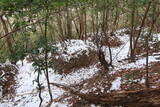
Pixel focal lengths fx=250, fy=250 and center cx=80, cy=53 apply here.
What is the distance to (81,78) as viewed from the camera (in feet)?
31.0

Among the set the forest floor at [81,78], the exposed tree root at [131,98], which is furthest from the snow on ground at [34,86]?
the exposed tree root at [131,98]

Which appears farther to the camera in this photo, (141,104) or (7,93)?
(7,93)

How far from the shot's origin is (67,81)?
9.62m

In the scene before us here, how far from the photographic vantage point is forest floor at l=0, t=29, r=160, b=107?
21.6 ft

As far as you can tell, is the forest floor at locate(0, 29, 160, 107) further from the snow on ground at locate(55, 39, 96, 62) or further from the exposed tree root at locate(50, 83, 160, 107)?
the exposed tree root at locate(50, 83, 160, 107)

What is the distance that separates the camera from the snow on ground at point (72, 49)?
11453 mm

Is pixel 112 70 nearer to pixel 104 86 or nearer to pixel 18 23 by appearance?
pixel 104 86

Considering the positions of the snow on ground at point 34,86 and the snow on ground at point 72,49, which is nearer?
the snow on ground at point 34,86

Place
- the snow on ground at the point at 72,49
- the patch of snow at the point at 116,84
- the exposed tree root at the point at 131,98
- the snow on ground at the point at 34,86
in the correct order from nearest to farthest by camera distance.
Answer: the exposed tree root at the point at 131,98 < the patch of snow at the point at 116,84 < the snow on ground at the point at 34,86 < the snow on ground at the point at 72,49

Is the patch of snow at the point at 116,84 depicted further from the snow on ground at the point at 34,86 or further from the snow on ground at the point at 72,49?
the snow on ground at the point at 72,49

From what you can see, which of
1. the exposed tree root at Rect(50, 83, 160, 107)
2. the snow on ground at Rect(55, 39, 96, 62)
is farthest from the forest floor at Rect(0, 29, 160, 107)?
the exposed tree root at Rect(50, 83, 160, 107)

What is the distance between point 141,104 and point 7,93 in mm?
6046

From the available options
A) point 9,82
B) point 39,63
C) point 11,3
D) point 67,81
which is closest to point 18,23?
point 11,3

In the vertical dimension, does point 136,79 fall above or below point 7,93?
above
